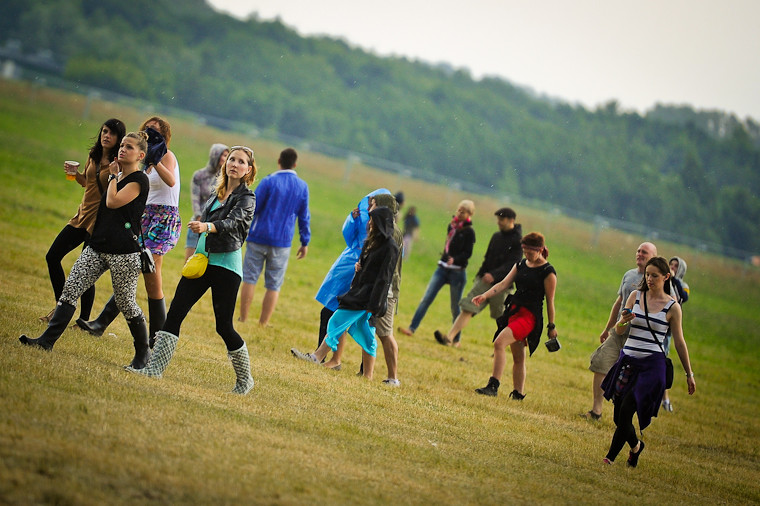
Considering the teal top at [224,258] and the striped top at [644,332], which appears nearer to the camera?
the teal top at [224,258]

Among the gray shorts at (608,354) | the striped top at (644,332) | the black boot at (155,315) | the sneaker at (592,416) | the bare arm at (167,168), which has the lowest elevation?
the sneaker at (592,416)

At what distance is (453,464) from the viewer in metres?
6.84

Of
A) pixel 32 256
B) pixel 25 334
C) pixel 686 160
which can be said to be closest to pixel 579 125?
pixel 686 160

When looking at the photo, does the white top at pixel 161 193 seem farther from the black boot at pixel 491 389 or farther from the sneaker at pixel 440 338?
the sneaker at pixel 440 338

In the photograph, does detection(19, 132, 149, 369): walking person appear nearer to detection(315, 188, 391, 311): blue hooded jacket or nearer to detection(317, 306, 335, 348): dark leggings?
detection(315, 188, 391, 311): blue hooded jacket

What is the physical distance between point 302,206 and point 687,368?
5.48 meters

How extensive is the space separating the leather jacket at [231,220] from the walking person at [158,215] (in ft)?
3.59

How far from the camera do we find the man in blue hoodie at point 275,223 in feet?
38.9

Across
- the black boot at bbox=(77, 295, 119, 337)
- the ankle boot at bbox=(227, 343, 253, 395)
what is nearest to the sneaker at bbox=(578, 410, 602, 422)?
the ankle boot at bbox=(227, 343, 253, 395)

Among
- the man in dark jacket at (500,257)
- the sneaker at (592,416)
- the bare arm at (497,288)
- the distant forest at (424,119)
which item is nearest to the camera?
the bare arm at (497,288)

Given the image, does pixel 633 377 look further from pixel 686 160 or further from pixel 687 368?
pixel 686 160

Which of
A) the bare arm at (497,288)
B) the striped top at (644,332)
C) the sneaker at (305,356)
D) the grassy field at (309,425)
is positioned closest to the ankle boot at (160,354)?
the grassy field at (309,425)

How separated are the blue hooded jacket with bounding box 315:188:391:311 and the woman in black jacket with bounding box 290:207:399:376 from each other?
456mm

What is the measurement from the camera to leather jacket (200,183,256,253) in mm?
7176
